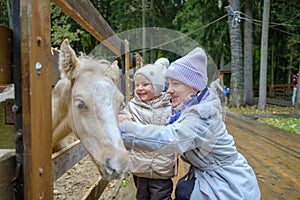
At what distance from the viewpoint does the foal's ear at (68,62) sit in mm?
1367

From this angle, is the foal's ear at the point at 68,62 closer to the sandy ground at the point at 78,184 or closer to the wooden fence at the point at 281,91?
the sandy ground at the point at 78,184

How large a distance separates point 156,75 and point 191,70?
0.44 meters

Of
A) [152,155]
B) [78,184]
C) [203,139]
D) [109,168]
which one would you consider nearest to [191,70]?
[203,139]

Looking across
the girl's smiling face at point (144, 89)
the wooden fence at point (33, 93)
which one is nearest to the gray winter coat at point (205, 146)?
the wooden fence at point (33, 93)

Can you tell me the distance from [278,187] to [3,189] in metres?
3.06

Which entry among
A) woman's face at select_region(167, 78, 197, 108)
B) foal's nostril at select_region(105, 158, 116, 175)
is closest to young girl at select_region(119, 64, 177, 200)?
woman's face at select_region(167, 78, 197, 108)

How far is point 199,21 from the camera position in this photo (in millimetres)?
14758

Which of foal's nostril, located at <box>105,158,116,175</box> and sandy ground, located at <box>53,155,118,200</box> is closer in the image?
foal's nostril, located at <box>105,158,116,175</box>

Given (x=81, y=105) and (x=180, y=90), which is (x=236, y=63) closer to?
(x=180, y=90)

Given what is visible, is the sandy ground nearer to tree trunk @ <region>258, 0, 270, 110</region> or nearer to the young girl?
the young girl

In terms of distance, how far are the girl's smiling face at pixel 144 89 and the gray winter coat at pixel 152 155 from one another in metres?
0.04

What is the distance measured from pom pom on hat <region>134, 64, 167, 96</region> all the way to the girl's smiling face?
3 cm

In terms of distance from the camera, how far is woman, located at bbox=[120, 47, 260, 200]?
1321 millimetres

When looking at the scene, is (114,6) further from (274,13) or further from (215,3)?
(274,13)
